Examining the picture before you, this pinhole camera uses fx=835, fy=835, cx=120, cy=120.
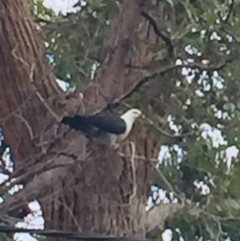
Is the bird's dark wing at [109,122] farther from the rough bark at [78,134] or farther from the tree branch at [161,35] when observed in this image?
the tree branch at [161,35]

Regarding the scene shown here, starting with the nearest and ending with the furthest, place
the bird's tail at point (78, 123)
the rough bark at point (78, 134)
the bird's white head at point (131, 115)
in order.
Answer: the bird's tail at point (78, 123), the bird's white head at point (131, 115), the rough bark at point (78, 134)

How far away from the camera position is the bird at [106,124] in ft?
10.8

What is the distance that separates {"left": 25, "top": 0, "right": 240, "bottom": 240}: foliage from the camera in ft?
11.8

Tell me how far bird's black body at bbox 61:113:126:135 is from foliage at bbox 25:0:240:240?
7.3 inches

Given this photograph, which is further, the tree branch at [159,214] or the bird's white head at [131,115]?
the tree branch at [159,214]

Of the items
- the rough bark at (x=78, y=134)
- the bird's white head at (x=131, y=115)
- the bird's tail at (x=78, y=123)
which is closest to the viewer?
the bird's tail at (x=78, y=123)

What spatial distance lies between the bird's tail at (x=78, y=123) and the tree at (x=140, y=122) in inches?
6.0

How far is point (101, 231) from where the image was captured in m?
3.70

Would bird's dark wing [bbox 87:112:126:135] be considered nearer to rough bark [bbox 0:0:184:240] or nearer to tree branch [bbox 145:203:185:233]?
rough bark [bbox 0:0:184:240]

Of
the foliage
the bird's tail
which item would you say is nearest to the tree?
the foliage

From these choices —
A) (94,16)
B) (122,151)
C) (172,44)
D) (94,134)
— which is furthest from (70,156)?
(94,16)

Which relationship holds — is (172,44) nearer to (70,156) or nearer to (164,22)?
(164,22)

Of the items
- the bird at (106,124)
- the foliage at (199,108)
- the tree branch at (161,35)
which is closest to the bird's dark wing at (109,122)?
the bird at (106,124)

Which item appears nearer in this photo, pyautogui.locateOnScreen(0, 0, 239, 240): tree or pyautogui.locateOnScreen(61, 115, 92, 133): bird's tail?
pyautogui.locateOnScreen(61, 115, 92, 133): bird's tail
